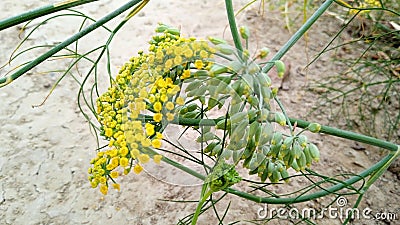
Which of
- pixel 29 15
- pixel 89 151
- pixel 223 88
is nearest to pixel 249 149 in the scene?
pixel 223 88

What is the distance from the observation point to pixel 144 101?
77 centimetres

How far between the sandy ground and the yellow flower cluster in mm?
160

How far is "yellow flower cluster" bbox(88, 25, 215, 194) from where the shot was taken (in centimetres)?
72

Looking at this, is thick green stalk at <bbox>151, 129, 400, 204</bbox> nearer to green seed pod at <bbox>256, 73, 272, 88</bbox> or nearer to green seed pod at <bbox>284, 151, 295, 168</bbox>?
green seed pod at <bbox>284, 151, 295, 168</bbox>

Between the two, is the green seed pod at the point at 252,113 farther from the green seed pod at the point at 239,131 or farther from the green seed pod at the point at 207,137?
the green seed pod at the point at 207,137

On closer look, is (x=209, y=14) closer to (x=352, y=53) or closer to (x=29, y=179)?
(x=352, y=53)

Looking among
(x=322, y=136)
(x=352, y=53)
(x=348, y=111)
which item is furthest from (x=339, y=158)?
(x=352, y=53)

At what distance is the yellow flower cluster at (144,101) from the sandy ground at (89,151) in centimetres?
16

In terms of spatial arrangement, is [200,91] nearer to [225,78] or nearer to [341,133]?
[225,78]

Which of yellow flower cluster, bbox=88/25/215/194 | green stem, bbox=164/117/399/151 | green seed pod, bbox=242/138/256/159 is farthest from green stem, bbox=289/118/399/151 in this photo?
yellow flower cluster, bbox=88/25/215/194

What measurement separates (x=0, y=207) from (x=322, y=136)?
87cm

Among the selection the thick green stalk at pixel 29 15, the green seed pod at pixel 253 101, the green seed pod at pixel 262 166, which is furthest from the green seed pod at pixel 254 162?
the thick green stalk at pixel 29 15

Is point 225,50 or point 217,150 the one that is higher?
point 225,50

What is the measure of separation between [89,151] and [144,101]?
664mm
